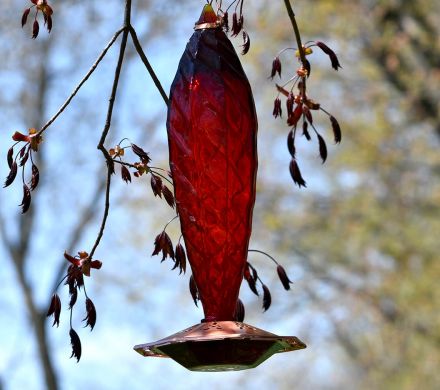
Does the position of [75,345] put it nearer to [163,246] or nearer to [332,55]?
[163,246]

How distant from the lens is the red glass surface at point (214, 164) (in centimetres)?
219

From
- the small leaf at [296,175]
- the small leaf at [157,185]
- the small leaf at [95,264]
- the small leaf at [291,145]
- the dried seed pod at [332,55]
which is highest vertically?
the dried seed pod at [332,55]

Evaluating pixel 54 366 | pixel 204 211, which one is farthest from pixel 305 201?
pixel 204 211

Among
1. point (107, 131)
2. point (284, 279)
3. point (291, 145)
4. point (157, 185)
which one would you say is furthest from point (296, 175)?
point (107, 131)

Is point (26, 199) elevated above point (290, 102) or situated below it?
below

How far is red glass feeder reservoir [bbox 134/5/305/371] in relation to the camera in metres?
2.18

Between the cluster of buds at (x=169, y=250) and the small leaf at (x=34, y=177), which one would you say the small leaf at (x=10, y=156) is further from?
the cluster of buds at (x=169, y=250)

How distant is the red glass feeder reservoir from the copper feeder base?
0.05 feet

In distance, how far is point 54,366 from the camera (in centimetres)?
1223

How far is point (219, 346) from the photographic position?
2.07m

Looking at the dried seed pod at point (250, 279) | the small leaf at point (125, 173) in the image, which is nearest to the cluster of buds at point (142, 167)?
the small leaf at point (125, 173)

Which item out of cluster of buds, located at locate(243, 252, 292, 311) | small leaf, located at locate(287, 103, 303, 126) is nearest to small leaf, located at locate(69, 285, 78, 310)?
cluster of buds, located at locate(243, 252, 292, 311)

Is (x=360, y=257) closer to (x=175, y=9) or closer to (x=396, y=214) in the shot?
(x=396, y=214)

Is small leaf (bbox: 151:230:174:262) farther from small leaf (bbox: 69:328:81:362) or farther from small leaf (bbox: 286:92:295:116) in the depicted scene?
small leaf (bbox: 286:92:295:116)
